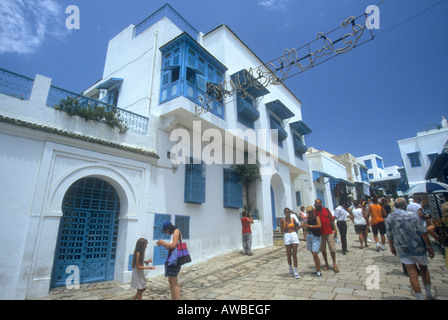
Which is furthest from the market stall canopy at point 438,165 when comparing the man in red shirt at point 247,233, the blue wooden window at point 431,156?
the man in red shirt at point 247,233

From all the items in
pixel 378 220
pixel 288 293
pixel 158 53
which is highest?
pixel 158 53

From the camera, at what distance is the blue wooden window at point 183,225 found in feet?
27.3

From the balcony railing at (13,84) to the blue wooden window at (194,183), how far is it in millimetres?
5221

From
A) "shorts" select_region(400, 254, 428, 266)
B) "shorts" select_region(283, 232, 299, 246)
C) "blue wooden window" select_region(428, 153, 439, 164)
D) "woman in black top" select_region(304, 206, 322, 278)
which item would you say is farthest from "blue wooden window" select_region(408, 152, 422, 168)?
"shorts" select_region(400, 254, 428, 266)

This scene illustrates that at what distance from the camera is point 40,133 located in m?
5.70

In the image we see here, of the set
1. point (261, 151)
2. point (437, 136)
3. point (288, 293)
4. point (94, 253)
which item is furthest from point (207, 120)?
point (437, 136)

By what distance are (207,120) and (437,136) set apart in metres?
25.7

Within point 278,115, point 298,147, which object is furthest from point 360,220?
point 298,147

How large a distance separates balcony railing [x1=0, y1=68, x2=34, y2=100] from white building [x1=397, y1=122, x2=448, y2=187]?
2934cm

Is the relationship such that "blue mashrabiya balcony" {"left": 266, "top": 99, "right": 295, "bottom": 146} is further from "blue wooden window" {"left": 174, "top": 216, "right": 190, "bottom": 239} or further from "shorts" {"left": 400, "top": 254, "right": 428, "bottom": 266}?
"shorts" {"left": 400, "top": 254, "right": 428, "bottom": 266}

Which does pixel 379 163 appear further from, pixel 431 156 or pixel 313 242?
pixel 313 242

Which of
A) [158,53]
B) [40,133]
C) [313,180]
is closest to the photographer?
[40,133]

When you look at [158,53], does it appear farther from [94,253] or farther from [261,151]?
[94,253]

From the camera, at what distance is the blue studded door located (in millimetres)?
6090
